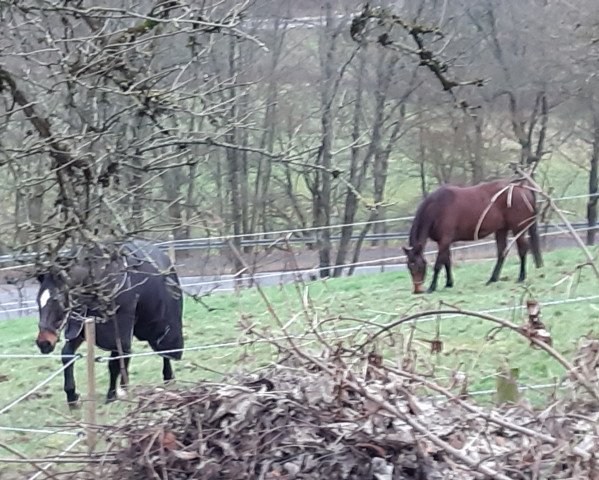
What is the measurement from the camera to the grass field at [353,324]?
5.66 meters

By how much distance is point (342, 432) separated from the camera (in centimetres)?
318

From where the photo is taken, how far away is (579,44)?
14.8 metres

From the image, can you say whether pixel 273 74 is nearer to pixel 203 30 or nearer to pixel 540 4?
pixel 540 4

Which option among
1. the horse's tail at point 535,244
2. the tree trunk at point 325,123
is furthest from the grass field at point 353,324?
the tree trunk at point 325,123

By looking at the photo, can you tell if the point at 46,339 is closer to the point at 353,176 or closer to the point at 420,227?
the point at 420,227

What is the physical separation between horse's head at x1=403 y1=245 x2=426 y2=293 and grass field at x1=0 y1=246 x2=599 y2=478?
25 cm

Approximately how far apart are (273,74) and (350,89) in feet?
8.98

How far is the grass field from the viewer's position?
223 inches

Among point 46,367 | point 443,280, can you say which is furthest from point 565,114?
point 46,367

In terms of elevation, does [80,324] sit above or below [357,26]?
below

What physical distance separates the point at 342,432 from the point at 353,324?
212 inches

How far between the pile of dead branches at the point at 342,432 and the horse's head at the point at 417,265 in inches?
371

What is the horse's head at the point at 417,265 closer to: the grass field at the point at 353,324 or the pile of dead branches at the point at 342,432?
the grass field at the point at 353,324

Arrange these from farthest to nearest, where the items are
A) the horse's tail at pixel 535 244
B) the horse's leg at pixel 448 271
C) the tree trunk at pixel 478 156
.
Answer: the tree trunk at pixel 478 156 → the horse's leg at pixel 448 271 → the horse's tail at pixel 535 244
